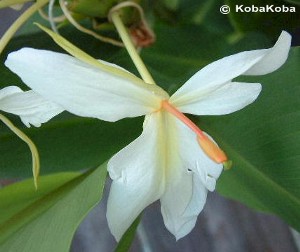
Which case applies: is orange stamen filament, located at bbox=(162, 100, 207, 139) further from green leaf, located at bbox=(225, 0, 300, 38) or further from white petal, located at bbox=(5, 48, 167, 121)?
green leaf, located at bbox=(225, 0, 300, 38)

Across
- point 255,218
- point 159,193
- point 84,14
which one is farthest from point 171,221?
point 255,218

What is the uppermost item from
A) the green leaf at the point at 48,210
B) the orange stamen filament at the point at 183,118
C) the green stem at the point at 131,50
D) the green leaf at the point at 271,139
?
the green stem at the point at 131,50

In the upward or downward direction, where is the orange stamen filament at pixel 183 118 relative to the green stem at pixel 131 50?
downward

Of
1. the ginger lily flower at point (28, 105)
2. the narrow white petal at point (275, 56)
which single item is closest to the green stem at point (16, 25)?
the ginger lily flower at point (28, 105)

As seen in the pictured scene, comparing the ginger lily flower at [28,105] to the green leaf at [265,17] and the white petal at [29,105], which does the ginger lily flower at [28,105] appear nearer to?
the white petal at [29,105]

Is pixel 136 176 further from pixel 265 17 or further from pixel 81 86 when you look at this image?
pixel 265 17

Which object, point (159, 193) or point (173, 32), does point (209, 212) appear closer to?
point (173, 32)

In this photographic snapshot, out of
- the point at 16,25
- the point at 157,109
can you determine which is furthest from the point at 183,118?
the point at 16,25
